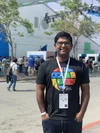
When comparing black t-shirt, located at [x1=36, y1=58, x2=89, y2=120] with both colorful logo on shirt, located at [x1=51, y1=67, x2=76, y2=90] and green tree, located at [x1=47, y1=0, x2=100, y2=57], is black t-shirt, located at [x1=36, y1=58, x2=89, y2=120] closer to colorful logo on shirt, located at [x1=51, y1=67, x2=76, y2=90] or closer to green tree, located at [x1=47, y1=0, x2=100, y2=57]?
colorful logo on shirt, located at [x1=51, y1=67, x2=76, y2=90]

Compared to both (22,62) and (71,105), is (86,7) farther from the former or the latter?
(71,105)

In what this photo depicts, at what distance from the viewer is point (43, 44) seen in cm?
3306

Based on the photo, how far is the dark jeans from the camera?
108 inches

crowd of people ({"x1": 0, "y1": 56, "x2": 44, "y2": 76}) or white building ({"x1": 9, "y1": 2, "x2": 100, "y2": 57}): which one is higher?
white building ({"x1": 9, "y1": 2, "x2": 100, "y2": 57})

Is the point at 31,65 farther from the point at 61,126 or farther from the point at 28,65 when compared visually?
the point at 61,126

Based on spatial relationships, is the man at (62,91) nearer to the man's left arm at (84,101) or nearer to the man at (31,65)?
the man's left arm at (84,101)

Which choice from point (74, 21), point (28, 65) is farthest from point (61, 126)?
point (74, 21)

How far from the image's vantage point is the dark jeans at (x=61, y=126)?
274 cm

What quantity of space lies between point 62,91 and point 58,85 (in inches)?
3.0

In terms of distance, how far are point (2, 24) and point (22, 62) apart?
16.3ft

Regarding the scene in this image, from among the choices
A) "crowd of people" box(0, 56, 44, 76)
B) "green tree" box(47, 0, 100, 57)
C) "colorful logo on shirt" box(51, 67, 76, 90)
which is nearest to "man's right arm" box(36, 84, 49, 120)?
"colorful logo on shirt" box(51, 67, 76, 90)

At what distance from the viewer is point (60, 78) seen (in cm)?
273

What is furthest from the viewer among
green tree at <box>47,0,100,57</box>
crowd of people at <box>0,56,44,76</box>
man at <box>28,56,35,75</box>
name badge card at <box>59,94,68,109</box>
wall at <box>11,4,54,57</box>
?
wall at <box>11,4,54,57</box>

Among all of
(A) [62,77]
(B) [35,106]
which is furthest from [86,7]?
(A) [62,77]
